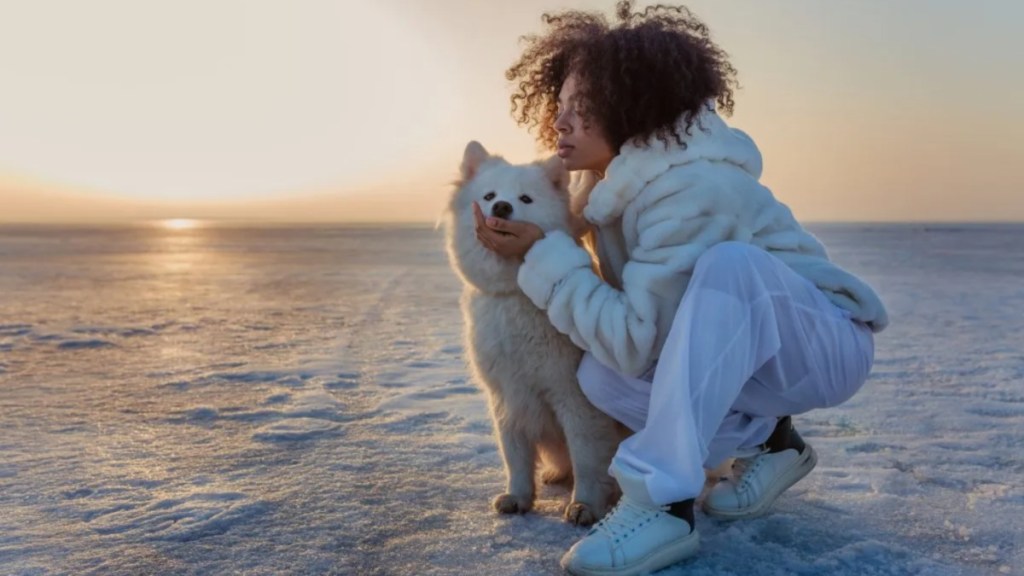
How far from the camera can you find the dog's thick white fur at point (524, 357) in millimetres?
2398

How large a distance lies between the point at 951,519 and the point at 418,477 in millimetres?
1593

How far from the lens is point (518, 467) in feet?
8.22

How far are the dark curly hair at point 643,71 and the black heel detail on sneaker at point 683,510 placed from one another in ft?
3.04

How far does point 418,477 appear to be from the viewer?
108 inches

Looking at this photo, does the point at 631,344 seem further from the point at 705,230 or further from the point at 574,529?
the point at 574,529

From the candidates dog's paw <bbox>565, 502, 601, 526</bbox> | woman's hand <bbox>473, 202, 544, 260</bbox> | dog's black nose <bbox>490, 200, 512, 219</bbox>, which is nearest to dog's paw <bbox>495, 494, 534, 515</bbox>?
dog's paw <bbox>565, 502, 601, 526</bbox>

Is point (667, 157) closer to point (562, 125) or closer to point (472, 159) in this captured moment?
point (562, 125)

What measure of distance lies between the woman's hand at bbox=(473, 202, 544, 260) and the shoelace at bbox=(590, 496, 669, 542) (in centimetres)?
76

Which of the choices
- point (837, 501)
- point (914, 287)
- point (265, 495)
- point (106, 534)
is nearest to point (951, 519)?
point (837, 501)

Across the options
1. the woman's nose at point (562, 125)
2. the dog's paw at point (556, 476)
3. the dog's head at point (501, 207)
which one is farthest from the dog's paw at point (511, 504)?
the woman's nose at point (562, 125)

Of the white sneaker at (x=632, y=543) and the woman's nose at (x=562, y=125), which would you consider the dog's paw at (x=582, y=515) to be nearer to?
the white sneaker at (x=632, y=543)

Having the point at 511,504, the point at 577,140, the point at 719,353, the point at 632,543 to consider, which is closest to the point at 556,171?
the point at 577,140

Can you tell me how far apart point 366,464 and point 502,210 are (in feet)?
3.45

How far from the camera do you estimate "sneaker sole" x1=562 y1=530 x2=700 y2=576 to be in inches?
76.5
